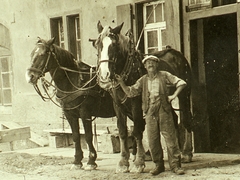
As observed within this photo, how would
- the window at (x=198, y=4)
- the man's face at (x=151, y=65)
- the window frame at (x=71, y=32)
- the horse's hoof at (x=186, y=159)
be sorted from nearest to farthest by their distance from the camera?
1. the man's face at (x=151, y=65)
2. the horse's hoof at (x=186, y=159)
3. the window at (x=198, y=4)
4. the window frame at (x=71, y=32)

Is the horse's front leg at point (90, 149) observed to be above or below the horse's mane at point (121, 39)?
below

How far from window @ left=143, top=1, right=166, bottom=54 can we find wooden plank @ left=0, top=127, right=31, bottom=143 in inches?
162

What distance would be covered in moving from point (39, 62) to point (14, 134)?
170 inches

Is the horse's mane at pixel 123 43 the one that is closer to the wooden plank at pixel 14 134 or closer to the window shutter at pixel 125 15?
the window shutter at pixel 125 15

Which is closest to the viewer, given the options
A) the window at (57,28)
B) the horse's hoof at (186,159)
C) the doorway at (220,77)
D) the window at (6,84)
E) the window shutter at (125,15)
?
the horse's hoof at (186,159)

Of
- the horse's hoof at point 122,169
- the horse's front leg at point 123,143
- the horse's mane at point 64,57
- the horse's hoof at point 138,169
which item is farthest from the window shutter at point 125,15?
the horse's hoof at point 138,169

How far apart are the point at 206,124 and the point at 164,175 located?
116 inches

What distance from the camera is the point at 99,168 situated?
8.22 m

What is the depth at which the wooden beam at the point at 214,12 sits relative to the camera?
8.21 metres

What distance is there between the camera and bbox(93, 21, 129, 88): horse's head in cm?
680

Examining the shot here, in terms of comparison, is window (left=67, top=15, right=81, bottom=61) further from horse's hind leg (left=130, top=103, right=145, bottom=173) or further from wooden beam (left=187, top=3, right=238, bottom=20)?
horse's hind leg (left=130, top=103, right=145, bottom=173)

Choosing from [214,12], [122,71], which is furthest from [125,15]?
[122,71]

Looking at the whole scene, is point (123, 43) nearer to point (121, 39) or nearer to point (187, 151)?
point (121, 39)

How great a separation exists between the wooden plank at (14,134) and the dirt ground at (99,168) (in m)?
0.90
